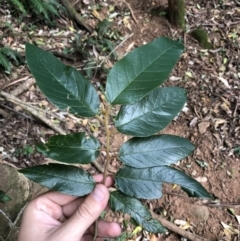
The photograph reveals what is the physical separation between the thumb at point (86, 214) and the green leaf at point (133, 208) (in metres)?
0.03

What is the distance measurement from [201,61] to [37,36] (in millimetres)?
1750

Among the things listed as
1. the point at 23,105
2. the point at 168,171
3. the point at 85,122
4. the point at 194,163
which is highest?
the point at 168,171

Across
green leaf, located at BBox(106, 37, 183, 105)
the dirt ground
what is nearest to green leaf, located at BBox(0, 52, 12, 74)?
the dirt ground


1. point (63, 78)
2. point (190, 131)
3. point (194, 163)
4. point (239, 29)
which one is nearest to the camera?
point (63, 78)

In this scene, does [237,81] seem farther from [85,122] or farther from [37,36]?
[37,36]

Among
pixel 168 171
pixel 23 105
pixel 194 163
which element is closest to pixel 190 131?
Answer: pixel 194 163

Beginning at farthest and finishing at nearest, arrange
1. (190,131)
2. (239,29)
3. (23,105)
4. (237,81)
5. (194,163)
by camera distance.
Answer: (239,29), (237,81), (190,131), (194,163), (23,105)

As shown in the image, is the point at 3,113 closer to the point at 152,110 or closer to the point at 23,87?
the point at 23,87

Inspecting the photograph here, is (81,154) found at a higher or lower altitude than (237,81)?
higher

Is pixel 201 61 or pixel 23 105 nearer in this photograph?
pixel 23 105

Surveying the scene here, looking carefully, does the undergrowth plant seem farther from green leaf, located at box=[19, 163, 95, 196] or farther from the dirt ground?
the dirt ground

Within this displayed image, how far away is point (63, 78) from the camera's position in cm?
113

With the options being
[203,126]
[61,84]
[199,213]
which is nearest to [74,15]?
[203,126]

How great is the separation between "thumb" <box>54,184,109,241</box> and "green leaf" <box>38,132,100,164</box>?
0.47ft
